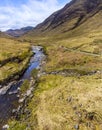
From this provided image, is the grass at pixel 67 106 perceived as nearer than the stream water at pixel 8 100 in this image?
Yes

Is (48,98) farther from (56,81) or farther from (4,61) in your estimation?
(4,61)

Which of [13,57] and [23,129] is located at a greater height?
[23,129]

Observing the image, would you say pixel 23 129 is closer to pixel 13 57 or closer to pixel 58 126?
pixel 58 126

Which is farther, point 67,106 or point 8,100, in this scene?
point 8,100

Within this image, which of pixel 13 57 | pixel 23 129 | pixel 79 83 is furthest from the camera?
pixel 13 57

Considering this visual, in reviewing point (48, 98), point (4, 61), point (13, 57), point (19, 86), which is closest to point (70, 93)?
point (48, 98)

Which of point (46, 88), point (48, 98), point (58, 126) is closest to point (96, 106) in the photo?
point (58, 126)

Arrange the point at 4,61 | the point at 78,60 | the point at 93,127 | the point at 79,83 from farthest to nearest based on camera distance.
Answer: the point at 4,61 → the point at 78,60 → the point at 79,83 → the point at 93,127

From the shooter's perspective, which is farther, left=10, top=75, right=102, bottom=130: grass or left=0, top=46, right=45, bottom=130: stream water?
left=0, top=46, right=45, bottom=130: stream water

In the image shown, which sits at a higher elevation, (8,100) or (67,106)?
(67,106)

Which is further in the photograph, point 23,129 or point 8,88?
point 8,88
